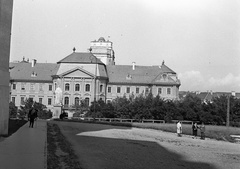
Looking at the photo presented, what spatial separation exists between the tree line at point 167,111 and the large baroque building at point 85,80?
2090cm

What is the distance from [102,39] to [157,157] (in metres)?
120

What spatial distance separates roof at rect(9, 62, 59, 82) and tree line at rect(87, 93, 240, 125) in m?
31.1

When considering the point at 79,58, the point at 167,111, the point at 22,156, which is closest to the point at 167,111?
the point at 167,111

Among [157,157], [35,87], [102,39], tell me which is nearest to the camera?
[157,157]

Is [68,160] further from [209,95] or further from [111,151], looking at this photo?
[209,95]

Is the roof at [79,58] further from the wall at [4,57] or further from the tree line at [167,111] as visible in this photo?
the wall at [4,57]

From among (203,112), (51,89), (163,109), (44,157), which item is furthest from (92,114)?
(44,157)

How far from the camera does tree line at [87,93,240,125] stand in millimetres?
64562

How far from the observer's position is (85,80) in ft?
293

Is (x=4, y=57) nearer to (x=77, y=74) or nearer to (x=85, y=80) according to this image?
(x=77, y=74)

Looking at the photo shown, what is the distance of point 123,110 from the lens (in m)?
65.8

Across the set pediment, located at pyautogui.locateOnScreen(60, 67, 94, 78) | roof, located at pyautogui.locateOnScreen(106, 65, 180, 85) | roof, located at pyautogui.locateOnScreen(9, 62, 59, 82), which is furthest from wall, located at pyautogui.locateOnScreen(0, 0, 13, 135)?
roof, located at pyautogui.locateOnScreen(9, 62, 59, 82)

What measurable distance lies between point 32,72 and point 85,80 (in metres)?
15.9

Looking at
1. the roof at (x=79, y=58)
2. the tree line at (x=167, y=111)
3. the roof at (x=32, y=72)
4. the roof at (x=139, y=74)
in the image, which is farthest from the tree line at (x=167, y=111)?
the roof at (x=32, y=72)
